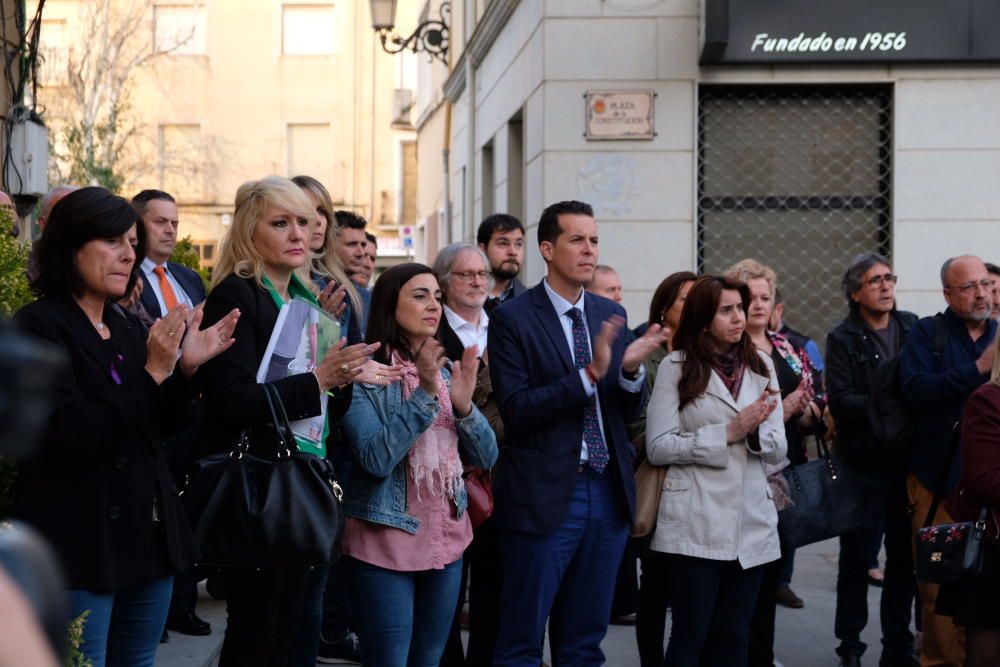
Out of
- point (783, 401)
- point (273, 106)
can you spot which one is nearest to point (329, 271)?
point (783, 401)

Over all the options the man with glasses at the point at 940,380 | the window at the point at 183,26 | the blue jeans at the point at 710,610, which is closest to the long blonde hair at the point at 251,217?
the blue jeans at the point at 710,610

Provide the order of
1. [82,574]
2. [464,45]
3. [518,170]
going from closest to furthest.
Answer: [82,574] < [518,170] < [464,45]

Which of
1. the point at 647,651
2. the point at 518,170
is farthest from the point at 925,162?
the point at 647,651

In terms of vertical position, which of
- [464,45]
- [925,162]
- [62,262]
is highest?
[464,45]

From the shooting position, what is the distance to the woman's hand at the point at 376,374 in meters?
4.54

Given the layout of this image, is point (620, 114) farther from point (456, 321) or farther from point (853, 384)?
point (456, 321)

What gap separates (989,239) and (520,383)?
22.2ft

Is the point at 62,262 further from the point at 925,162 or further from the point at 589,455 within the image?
the point at 925,162

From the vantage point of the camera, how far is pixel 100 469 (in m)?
3.94

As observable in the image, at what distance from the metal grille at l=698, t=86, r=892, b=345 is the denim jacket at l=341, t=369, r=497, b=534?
655 cm

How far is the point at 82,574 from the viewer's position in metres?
3.86

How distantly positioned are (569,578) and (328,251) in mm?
1887

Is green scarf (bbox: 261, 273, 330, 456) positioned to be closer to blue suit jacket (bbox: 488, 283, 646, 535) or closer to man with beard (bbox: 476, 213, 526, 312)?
blue suit jacket (bbox: 488, 283, 646, 535)

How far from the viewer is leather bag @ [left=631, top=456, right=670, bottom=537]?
5676 millimetres
